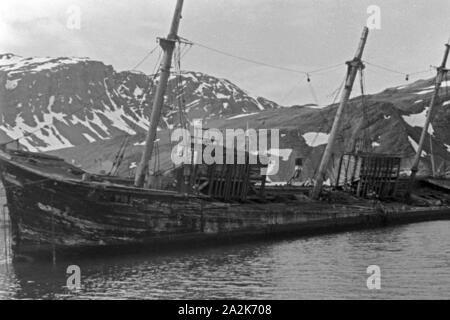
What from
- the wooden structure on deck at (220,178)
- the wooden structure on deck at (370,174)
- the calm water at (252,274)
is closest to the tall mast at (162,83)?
the wooden structure on deck at (220,178)

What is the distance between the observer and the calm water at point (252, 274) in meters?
18.6

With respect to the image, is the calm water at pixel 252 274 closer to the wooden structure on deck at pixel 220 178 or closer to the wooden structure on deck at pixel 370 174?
the wooden structure on deck at pixel 220 178

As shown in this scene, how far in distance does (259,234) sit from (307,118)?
80675mm

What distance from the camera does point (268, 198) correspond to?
113 feet

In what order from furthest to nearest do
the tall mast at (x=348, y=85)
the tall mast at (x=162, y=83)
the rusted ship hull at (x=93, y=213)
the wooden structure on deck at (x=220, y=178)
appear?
the tall mast at (x=348, y=85)
the wooden structure on deck at (x=220, y=178)
the tall mast at (x=162, y=83)
the rusted ship hull at (x=93, y=213)

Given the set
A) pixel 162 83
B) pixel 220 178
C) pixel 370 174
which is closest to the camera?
pixel 162 83

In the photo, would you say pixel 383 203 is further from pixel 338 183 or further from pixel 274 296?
pixel 274 296

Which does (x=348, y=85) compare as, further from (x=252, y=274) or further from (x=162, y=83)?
(x=252, y=274)

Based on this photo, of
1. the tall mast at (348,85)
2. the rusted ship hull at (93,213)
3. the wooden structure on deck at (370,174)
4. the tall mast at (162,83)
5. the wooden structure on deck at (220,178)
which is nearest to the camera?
the rusted ship hull at (93,213)

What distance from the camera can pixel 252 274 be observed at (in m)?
21.6

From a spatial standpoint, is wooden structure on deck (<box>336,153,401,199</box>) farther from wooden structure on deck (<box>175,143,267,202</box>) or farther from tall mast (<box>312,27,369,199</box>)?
wooden structure on deck (<box>175,143,267,202</box>)

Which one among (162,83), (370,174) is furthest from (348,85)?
(162,83)

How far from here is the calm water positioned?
18578 millimetres
